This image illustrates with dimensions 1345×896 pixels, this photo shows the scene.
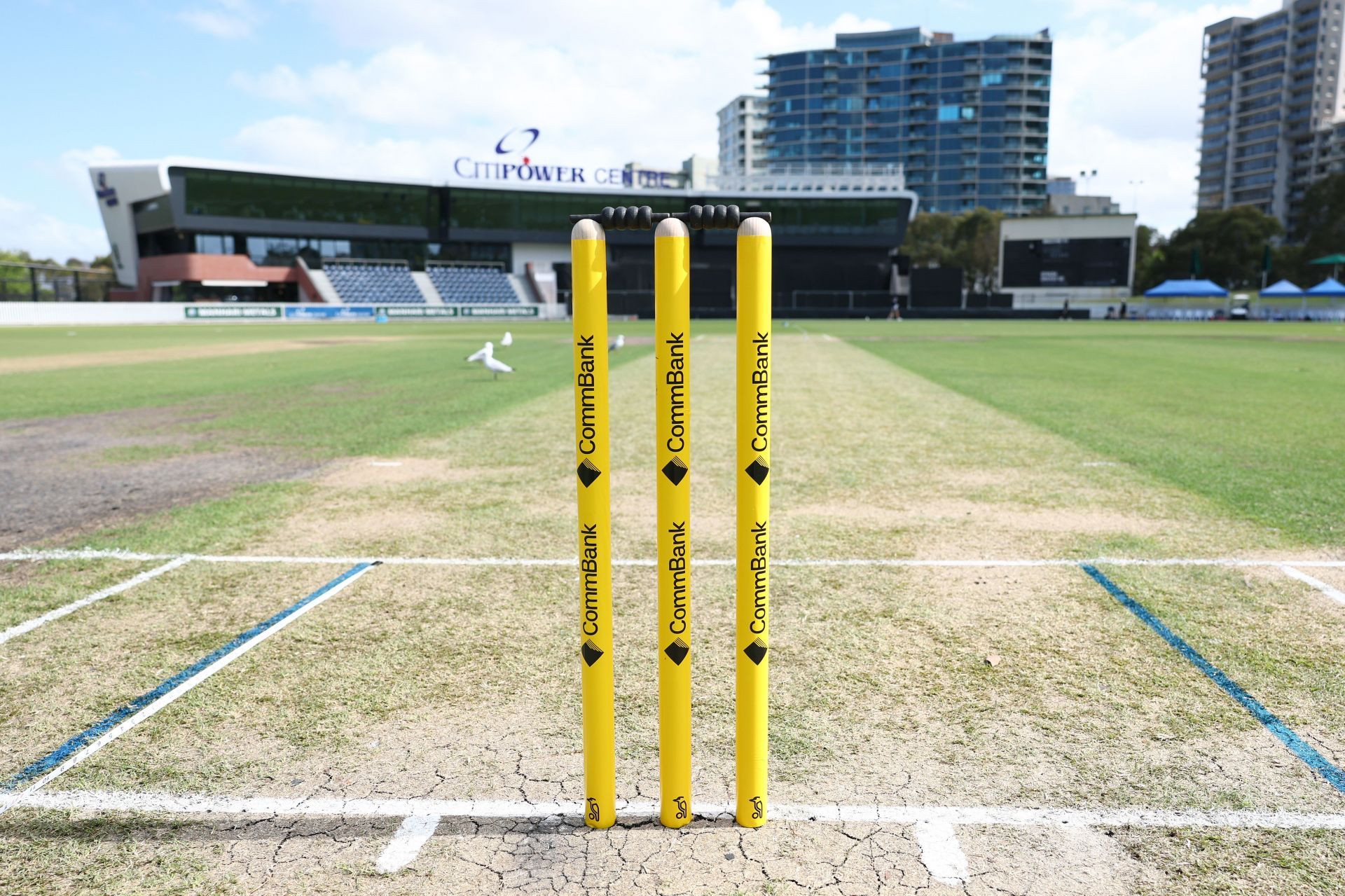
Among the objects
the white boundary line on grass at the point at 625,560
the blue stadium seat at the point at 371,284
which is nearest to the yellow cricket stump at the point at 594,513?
the white boundary line on grass at the point at 625,560

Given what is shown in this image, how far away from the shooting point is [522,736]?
145 inches

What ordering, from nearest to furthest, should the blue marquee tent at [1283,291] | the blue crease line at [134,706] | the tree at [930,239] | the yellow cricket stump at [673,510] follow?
the yellow cricket stump at [673,510] < the blue crease line at [134,706] < the blue marquee tent at [1283,291] < the tree at [930,239]

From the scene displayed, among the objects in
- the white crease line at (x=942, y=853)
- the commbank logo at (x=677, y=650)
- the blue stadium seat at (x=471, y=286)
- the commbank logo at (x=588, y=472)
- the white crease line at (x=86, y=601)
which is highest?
the blue stadium seat at (x=471, y=286)

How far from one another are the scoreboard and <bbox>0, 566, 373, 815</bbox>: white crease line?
268 feet

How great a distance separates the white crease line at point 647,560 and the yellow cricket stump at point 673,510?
3116mm

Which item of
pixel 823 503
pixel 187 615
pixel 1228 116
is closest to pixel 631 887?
pixel 187 615

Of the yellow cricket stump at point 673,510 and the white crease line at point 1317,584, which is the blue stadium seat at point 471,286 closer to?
the white crease line at point 1317,584

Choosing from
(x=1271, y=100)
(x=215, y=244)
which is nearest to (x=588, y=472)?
(x=215, y=244)

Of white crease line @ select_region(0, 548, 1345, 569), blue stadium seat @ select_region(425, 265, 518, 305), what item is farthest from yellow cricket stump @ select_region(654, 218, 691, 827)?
blue stadium seat @ select_region(425, 265, 518, 305)

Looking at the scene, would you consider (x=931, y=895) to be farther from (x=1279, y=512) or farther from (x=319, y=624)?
(x=1279, y=512)

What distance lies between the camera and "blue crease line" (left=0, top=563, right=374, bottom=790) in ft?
11.1

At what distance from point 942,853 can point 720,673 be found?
1590 millimetres

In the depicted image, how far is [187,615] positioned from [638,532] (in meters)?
3.14

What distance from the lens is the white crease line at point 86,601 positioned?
4844 millimetres
